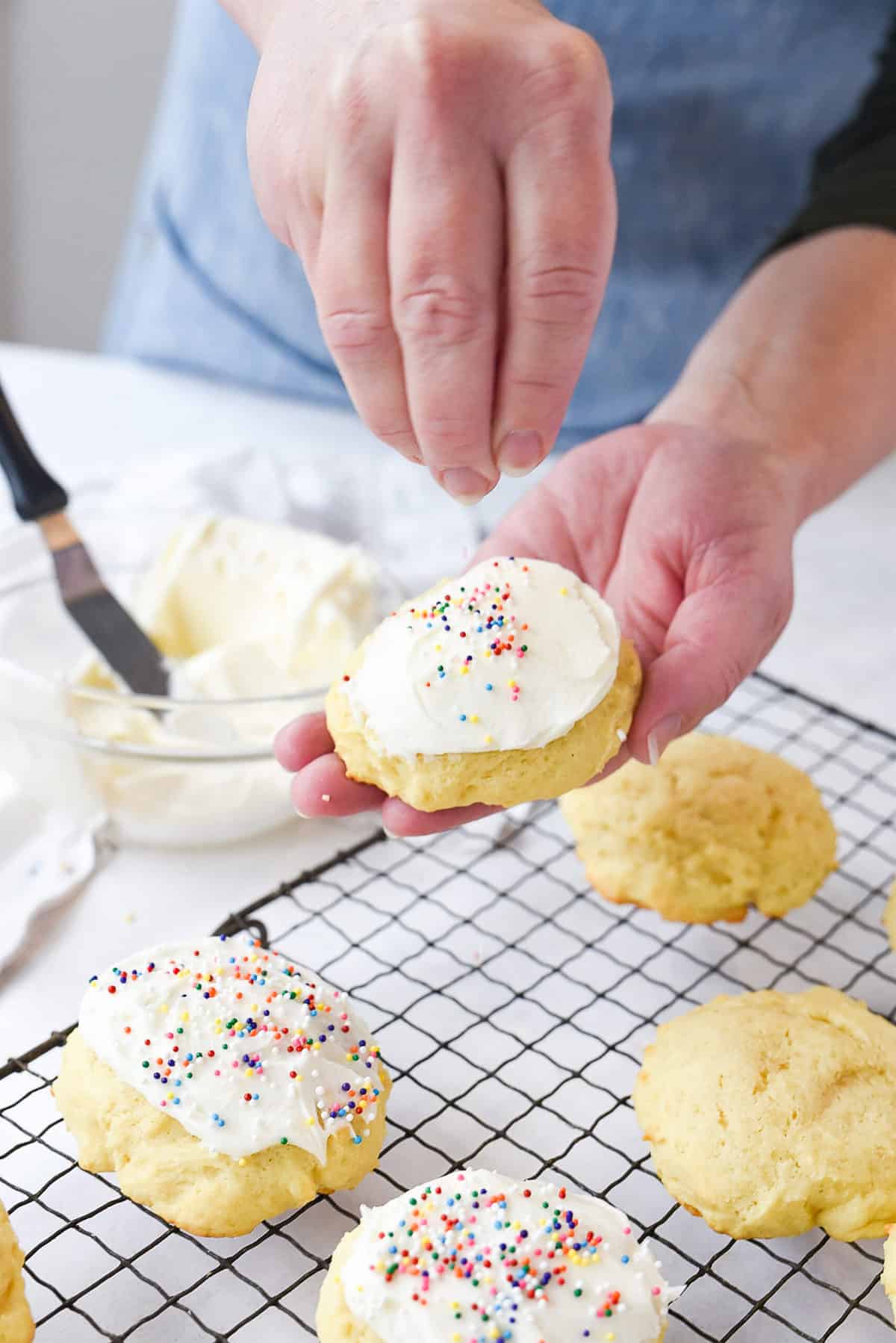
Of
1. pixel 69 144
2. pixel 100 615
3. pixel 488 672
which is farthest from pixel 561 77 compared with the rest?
pixel 69 144

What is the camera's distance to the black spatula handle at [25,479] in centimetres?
161

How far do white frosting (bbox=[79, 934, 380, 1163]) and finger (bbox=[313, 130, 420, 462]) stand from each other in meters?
0.52

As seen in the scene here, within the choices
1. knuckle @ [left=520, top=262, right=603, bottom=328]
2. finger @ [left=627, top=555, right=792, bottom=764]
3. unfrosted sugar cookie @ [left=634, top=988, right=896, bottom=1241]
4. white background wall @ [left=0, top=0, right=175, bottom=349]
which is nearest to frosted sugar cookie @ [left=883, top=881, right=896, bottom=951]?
unfrosted sugar cookie @ [left=634, top=988, right=896, bottom=1241]

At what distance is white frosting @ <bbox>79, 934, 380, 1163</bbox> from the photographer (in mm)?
1105

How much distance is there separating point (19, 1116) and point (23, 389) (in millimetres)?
1487

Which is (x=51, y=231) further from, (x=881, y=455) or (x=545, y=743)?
(x=545, y=743)

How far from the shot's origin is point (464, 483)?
107cm

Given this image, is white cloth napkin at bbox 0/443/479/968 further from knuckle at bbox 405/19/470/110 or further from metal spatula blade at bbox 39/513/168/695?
knuckle at bbox 405/19/470/110

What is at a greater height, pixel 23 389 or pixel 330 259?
pixel 330 259

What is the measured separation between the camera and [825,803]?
5.49 feet

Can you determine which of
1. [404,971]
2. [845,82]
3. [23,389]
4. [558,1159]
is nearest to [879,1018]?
[558,1159]

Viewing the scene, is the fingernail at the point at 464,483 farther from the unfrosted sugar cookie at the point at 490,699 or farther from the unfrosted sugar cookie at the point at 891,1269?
the unfrosted sugar cookie at the point at 891,1269

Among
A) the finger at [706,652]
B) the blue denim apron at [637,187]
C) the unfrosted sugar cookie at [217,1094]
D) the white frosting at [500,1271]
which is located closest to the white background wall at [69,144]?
the blue denim apron at [637,187]

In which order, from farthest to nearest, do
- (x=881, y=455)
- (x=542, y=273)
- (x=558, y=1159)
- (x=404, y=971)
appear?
1. (x=881, y=455)
2. (x=404, y=971)
3. (x=558, y=1159)
4. (x=542, y=273)
